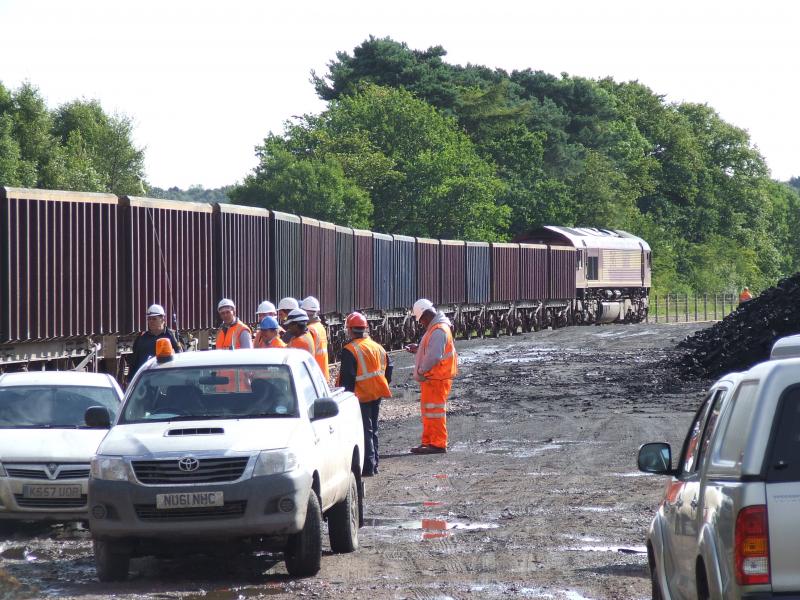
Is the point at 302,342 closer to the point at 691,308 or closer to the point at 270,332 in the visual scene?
the point at 270,332

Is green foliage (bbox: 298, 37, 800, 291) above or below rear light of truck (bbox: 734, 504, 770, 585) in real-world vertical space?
above

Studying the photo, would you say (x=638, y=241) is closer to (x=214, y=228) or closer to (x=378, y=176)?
(x=378, y=176)

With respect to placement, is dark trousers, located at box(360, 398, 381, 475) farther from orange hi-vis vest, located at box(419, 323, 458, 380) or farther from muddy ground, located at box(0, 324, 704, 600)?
orange hi-vis vest, located at box(419, 323, 458, 380)

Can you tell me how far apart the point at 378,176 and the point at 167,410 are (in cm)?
6862

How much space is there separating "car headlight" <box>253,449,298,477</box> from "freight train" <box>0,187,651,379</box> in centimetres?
905

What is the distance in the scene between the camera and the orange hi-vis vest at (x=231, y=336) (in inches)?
610

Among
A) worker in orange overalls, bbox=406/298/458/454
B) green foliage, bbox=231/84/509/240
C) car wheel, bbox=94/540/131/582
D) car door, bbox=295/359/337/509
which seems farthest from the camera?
green foliage, bbox=231/84/509/240

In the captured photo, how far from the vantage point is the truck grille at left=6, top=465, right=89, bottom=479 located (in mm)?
11695

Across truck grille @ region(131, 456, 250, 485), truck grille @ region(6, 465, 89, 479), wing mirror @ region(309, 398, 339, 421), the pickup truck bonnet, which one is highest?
wing mirror @ region(309, 398, 339, 421)

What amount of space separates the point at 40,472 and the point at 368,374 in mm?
4247

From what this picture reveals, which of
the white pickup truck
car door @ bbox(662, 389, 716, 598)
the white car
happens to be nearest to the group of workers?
the white car

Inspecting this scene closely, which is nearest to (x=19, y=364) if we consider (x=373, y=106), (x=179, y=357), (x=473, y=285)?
(x=179, y=357)

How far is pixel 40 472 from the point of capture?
462 inches

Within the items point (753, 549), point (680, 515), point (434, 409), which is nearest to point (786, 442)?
point (753, 549)
